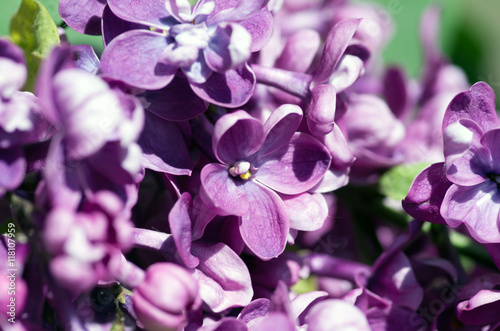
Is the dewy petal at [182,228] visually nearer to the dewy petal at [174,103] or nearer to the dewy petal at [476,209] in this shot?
the dewy petal at [174,103]

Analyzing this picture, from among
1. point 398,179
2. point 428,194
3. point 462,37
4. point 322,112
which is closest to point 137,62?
point 322,112

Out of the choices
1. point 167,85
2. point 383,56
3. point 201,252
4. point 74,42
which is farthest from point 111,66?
point 383,56

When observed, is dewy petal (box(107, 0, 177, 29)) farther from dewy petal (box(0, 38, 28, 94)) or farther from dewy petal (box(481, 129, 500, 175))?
dewy petal (box(481, 129, 500, 175))

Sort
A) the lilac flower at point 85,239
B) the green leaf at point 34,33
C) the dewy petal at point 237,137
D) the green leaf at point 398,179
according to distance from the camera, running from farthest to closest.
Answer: the green leaf at point 398,179
the green leaf at point 34,33
the dewy petal at point 237,137
the lilac flower at point 85,239

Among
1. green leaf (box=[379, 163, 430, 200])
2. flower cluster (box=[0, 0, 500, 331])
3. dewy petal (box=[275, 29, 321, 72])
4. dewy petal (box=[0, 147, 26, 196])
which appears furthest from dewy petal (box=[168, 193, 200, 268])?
green leaf (box=[379, 163, 430, 200])

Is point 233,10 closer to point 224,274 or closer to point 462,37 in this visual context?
point 224,274

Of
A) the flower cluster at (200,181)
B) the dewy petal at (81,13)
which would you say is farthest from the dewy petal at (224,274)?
the dewy petal at (81,13)

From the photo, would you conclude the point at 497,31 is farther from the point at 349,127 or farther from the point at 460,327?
the point at 460,327
